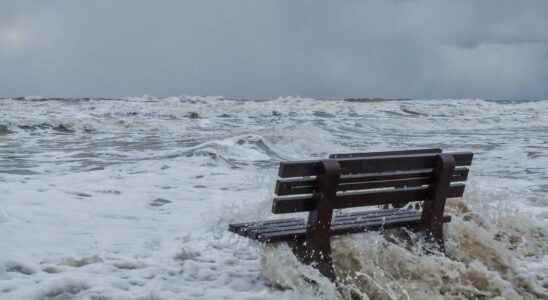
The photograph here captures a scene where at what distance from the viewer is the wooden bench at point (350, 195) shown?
4.10 metres

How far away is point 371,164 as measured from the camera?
4387mm

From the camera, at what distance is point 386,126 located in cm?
2997

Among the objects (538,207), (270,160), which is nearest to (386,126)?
(270,160)

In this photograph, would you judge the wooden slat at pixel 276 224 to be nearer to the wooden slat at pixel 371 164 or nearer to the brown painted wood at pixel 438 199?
the brown painted wood at pixel 438 199

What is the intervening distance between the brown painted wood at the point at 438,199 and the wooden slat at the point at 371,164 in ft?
0.26

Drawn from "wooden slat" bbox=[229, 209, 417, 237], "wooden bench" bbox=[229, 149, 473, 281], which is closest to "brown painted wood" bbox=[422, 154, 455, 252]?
"wooden bench" bbox=[229, 149, 473, 281]

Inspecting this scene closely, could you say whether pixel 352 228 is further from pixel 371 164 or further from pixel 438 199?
pixel 438 199

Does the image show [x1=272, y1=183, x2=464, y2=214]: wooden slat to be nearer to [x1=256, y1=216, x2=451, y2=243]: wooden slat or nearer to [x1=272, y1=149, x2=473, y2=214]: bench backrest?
[x1=272, y1=149, x2=473, y2=214]: bench backrest

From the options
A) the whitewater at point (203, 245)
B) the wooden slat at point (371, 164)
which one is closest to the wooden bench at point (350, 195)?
the wooden slat at point (371, 164)

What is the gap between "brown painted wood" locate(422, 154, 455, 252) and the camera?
4.77 meters

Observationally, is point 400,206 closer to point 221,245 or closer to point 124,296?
point 221,245

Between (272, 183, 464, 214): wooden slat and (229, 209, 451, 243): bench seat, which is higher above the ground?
(272, 183, 464, 214): wooden slat

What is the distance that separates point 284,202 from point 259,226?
39cm

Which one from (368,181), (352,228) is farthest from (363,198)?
(352,228)
